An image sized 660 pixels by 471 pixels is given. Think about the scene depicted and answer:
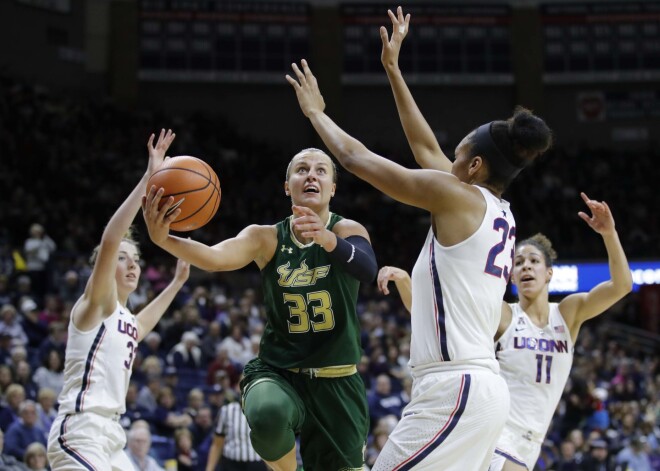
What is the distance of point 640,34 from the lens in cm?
2503

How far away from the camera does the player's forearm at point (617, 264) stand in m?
5.45

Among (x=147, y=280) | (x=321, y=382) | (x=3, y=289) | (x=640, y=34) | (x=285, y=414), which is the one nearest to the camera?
(x=285, y=414)

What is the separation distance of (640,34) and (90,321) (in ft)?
74.7

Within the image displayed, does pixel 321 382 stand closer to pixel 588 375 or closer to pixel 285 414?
pixel 285 414

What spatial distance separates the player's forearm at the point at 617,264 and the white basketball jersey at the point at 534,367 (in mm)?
561

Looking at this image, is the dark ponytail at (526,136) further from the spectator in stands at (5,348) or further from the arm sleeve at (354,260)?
the spectator in stands at (5,348)

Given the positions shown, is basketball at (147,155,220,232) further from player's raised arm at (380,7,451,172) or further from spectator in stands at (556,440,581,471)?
spectator in stands at (556,440,581,471)

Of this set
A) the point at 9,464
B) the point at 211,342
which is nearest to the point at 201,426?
the point at 211,342

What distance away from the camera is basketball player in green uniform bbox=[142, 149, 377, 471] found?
15.9ft

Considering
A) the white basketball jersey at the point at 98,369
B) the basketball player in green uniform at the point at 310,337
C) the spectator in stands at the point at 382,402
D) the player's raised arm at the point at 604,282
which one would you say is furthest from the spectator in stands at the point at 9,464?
the spectator in stands at the point at 382,402

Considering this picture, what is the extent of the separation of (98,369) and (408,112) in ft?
8.04

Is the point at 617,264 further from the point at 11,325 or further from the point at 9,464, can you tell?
the point at 11,325

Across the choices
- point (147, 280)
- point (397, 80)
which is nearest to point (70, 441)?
point (397, 80)

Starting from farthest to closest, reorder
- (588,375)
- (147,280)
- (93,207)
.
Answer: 1. (93,207)
2. (588,375)
3. (147,280)
